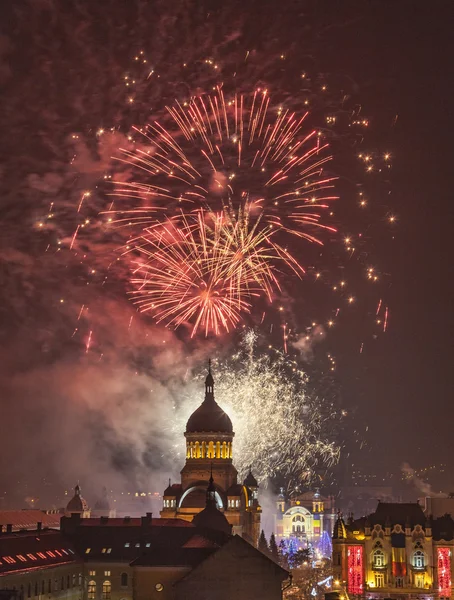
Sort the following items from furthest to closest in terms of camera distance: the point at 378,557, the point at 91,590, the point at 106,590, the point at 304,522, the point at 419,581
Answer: the point at 304,522, the point at 378,557, the point at 419,581, the point at 91,590, the point at 106,590

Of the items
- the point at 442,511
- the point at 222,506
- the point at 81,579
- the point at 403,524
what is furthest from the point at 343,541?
the point at 81,579

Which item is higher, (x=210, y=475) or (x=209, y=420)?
(x=209, y=420)

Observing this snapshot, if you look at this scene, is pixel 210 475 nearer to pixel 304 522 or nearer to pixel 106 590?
pixel 106 590

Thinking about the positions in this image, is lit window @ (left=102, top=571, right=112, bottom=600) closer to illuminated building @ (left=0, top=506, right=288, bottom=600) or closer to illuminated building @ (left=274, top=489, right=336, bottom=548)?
illuminated building @ (left=0, top=506, right=288, bottom=600)

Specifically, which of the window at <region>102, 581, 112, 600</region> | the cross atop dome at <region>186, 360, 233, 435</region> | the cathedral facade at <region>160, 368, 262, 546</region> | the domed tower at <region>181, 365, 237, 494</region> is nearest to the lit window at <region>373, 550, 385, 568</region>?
the cathedral facade at <region>160, 368, 262, 546</region>

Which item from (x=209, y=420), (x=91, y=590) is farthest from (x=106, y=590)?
(x=209, y=420)

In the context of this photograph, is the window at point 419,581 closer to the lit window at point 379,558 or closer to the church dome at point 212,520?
the lit window at point 379,558

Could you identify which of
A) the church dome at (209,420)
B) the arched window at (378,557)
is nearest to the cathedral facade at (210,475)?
the church dome at (209,420)
